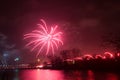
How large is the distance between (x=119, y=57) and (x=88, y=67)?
157ft

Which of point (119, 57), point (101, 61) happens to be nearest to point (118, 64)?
point (119, 57)

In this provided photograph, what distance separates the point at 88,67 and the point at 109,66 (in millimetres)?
37404

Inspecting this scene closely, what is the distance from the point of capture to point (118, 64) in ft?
499

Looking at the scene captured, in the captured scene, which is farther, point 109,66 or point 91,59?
point 91,59

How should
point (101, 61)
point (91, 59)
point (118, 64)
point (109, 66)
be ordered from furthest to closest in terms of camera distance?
point (91, 59) → point (101, 61) → point (109, 66) → point (118, 64)

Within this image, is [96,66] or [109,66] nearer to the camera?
[109,66]

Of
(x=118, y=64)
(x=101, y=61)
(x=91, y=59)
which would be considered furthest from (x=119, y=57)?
(x=91, y=59)

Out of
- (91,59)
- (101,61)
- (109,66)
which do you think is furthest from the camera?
(91,59)

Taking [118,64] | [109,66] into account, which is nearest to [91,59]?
[109,66]

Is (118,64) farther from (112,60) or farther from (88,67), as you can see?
(88,67)

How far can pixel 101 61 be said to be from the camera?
180 meters

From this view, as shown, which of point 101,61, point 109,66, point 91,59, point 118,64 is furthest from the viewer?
point 91,59

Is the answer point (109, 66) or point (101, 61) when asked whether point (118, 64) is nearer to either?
point (109, 66)

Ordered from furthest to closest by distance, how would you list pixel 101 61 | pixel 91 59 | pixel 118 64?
pixel 91 59, pixel 101 61, pixel 118 64
